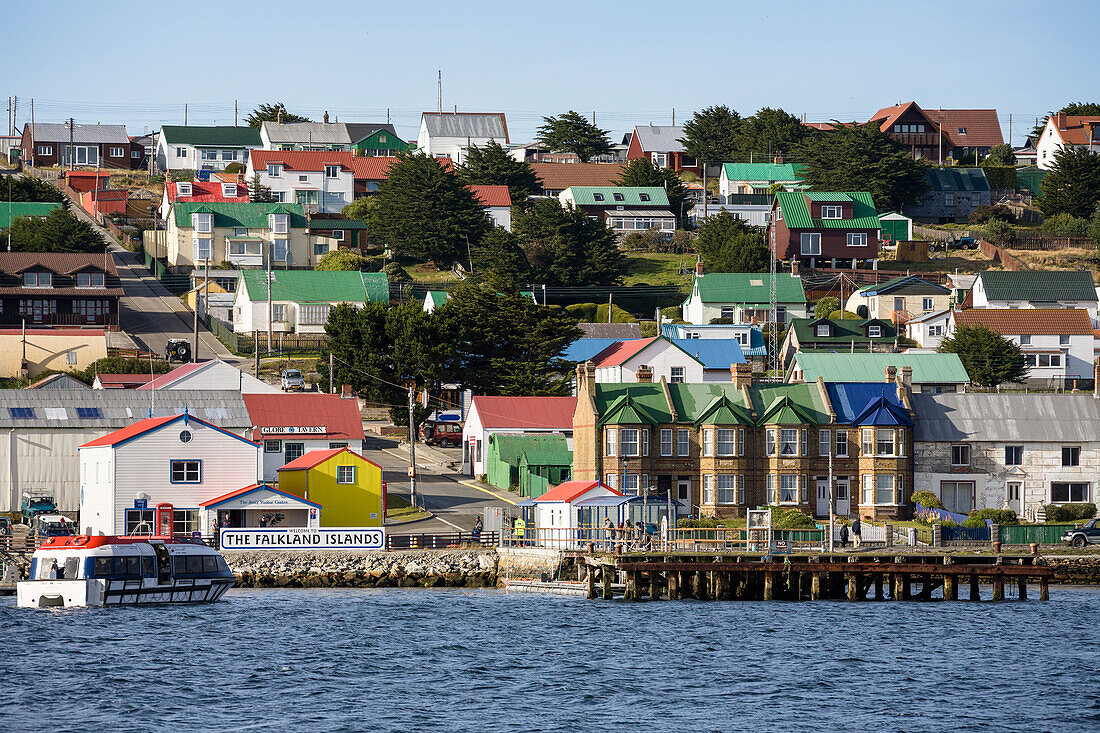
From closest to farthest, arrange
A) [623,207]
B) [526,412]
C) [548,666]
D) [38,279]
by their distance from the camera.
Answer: [548,666] < [526,412] < [38,279] < [623,207]

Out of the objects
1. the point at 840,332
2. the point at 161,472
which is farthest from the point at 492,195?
Result: the point at 161,472

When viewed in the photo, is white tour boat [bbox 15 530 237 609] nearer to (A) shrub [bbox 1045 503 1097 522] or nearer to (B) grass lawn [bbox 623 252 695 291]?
(A) shrub [bbox 1045 503 1097 522]

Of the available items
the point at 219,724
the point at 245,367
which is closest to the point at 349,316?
the point at 245,367

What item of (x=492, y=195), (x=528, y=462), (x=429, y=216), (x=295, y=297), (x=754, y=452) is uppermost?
(x=492, y=195)

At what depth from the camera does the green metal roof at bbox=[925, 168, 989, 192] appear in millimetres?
155500

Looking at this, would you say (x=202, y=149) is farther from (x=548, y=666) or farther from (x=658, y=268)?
(x=548, y=666)

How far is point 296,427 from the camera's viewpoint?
261 ft

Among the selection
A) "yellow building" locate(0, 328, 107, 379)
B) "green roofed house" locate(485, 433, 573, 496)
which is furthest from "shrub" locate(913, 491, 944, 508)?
"yellow building" locate(0, 328, 107, 379)

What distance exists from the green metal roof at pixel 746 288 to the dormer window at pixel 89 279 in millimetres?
46440

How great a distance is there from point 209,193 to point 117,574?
93583 millimetres

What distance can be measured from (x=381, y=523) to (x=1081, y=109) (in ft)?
437

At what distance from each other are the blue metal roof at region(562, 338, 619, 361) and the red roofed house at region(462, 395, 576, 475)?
36.0 ft

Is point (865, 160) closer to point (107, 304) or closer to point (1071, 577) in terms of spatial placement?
point (107, 304)

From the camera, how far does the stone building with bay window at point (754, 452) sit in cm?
7756
